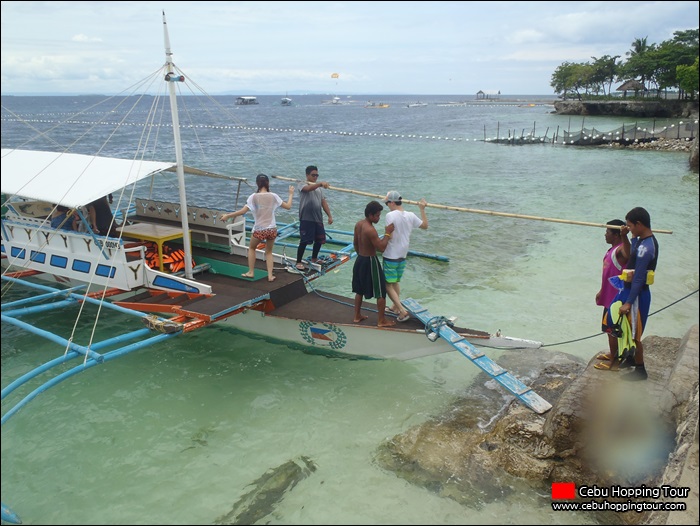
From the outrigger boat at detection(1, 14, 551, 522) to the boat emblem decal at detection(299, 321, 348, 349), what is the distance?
0.02 m

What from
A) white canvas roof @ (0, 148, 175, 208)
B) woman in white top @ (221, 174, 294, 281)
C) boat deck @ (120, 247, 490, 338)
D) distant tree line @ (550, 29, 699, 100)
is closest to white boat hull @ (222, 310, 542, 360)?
boat deck @ (120, 247, 490, 338)

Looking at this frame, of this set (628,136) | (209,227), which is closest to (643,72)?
(628,136)

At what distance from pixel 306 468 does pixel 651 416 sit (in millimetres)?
3914

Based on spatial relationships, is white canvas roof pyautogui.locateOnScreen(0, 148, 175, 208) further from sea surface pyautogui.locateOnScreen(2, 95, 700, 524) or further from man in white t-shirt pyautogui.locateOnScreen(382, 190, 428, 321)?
man in white t-shirt pyautogui.locateOnScreen(382, 190, 428, 321)

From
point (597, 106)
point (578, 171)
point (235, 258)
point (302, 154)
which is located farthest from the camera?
point (597, 106)

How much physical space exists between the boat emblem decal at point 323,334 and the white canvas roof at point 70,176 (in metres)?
3.50

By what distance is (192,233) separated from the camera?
33.0 ft

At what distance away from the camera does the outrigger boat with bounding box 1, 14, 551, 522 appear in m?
7.08

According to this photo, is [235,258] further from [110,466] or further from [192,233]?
[110,466]

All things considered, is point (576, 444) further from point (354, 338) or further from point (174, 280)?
point (174, 280)

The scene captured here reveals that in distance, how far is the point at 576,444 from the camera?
547 cm

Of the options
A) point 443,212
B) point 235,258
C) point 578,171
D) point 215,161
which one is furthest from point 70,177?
point 578,171

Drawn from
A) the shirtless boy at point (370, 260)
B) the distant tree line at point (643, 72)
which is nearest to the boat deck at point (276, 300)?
the shirtless boy at point (370, 260)

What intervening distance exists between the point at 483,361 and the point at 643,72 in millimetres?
68523
